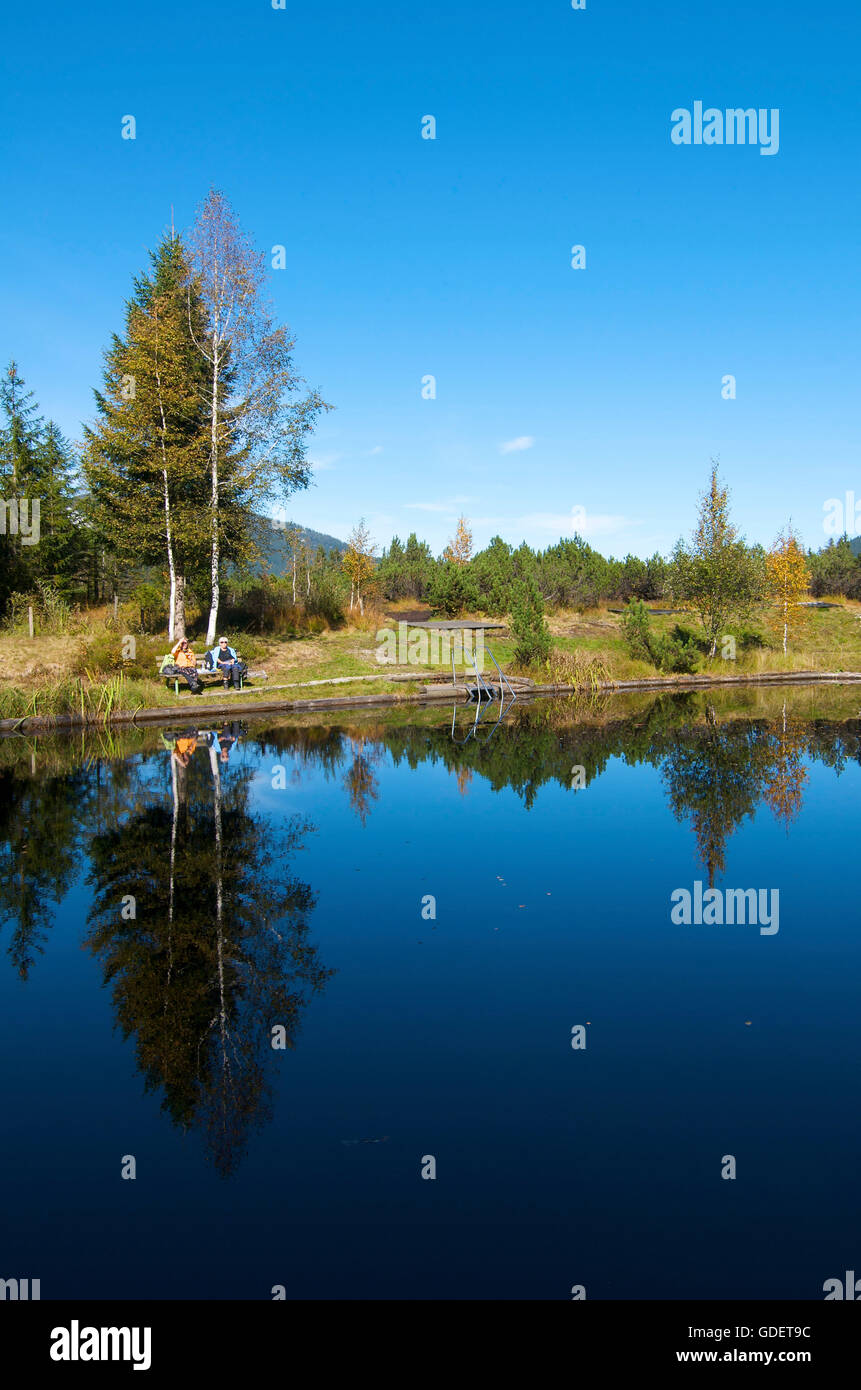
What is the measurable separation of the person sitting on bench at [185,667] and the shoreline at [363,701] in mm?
972

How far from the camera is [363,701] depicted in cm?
2464

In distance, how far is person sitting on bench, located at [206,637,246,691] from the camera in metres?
23.5

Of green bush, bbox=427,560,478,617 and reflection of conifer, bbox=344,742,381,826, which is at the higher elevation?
green bush, bbox=427,560,478,617

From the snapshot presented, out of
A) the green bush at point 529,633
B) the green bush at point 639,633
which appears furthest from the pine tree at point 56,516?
the green bush at point 639,633

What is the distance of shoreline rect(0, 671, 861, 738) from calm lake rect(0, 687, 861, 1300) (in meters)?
8.71

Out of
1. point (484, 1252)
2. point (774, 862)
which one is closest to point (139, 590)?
point (774, 862)

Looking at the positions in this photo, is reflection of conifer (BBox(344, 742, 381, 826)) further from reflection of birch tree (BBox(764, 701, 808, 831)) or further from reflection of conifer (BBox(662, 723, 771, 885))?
reflection of birch tree (BBox(764, 701, 808, 831))

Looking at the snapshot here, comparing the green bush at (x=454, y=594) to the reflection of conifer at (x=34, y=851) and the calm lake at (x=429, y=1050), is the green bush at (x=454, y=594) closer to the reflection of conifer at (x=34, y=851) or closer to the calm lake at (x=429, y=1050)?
the reflection of conifer at (x=34, y=851)

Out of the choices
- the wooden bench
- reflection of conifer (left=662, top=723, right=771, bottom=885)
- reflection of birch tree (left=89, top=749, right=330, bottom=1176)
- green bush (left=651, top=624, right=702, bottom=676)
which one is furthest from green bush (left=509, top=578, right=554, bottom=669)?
reflection of birch tree (left=89, top=749, right=330, bottom=1176)

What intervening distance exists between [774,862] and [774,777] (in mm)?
4892

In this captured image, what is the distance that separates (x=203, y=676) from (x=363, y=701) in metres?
4.41

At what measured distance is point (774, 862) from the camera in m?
9.73

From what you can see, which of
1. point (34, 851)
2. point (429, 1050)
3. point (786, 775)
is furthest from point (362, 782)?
point (429, 1050)
